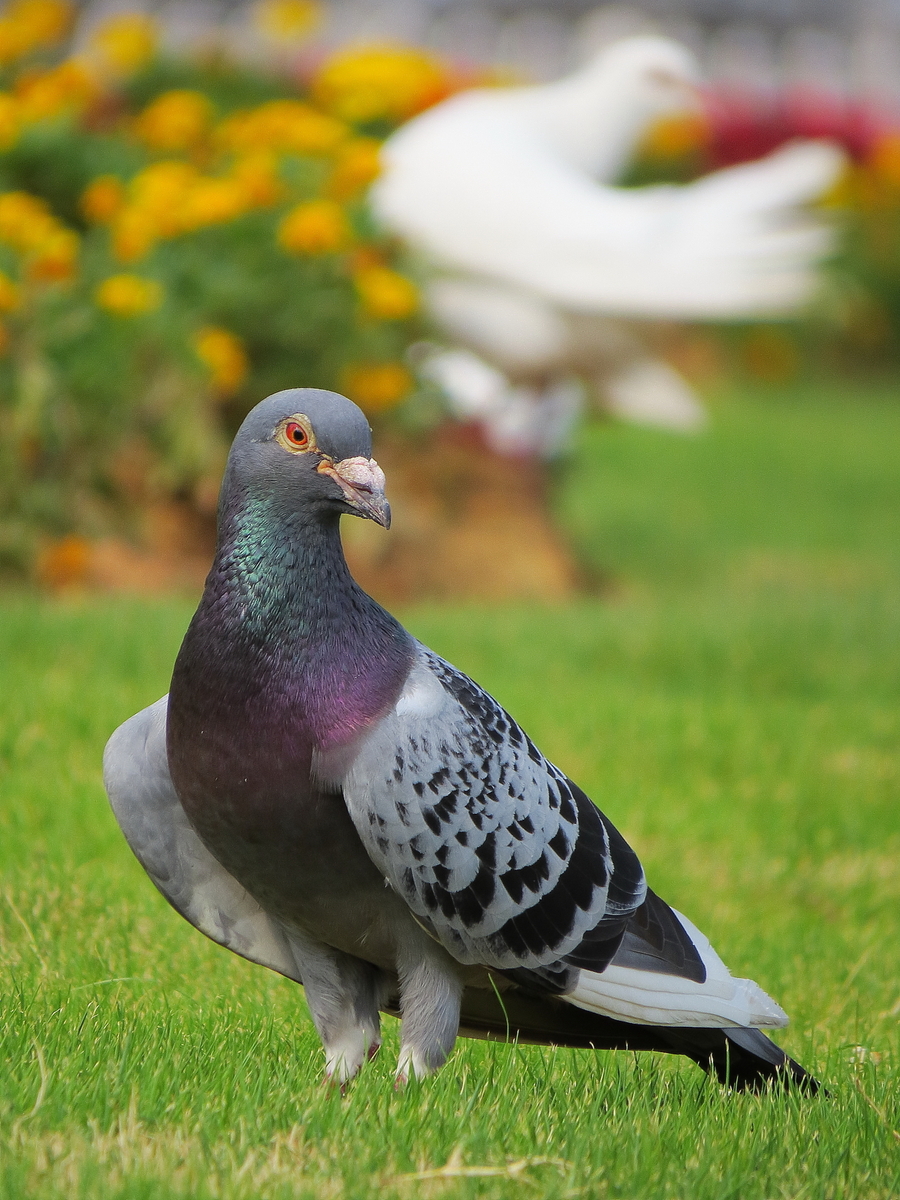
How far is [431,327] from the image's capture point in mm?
7566

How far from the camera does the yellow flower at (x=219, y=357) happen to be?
6254 mm

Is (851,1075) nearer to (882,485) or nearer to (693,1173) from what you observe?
(693,1173)

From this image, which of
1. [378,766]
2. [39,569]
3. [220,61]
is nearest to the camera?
[378,766]

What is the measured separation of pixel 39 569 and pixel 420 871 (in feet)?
13.7

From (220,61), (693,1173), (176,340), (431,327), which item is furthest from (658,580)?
(693,1173)

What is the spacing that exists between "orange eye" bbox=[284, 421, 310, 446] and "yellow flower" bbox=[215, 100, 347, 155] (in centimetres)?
504

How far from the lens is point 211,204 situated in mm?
6320

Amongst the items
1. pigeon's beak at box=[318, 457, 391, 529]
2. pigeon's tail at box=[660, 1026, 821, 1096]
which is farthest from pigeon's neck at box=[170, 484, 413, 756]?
pigeon's tail at box=[660, 1026, 821, 1096]

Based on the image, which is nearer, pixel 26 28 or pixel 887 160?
pixel 26 28

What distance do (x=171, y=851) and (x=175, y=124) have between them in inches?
207

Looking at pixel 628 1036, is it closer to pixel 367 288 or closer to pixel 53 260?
pixel 53 260

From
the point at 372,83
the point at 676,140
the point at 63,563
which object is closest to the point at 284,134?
the point at 372,83

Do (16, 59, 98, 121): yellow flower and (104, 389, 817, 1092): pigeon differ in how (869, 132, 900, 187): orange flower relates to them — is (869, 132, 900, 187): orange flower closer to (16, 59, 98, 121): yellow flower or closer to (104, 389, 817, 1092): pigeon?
(16, 59, 98, 121): yellow flower

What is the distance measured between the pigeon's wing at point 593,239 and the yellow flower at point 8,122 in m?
1.75
